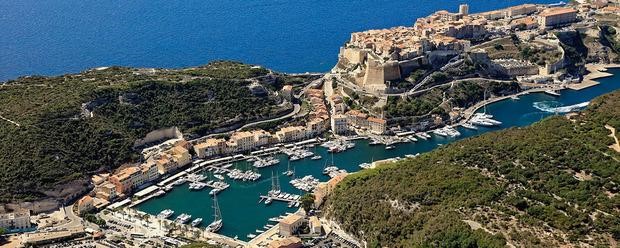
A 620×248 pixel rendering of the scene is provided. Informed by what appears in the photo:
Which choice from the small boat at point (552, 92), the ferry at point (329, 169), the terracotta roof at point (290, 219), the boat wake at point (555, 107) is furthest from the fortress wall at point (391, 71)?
the terracotta roof at point (290, 219)

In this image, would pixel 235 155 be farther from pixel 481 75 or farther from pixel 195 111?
pixel 481 75

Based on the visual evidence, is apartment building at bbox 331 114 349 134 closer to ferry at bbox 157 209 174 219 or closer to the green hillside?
the green hillside

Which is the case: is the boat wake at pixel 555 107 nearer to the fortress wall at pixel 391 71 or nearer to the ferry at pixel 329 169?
the fortress wall at pixel 391 71

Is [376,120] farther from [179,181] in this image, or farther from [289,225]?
[289,225]

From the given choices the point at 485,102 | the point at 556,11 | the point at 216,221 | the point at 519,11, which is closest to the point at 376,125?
the point at 485,102

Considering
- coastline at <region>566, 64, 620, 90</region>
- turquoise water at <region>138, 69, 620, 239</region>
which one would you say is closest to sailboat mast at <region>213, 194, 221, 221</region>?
turquoise water at <region>138, 69, 620, 239</region>

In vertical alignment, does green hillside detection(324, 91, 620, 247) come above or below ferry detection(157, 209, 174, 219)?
above
